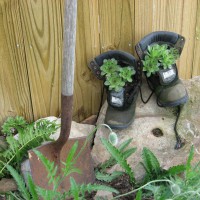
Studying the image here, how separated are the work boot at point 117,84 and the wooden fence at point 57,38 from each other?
0.35 feet

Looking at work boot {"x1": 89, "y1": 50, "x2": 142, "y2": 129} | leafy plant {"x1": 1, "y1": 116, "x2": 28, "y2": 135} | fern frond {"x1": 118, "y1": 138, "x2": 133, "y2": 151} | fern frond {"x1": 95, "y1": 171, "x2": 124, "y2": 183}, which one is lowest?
fern frond {"x1": 95, "y1": 171, "x2": 124, "y2": 183}

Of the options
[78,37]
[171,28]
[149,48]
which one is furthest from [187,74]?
[78,37]

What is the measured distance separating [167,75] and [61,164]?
2.92 feet

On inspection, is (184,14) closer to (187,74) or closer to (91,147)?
(187,74)

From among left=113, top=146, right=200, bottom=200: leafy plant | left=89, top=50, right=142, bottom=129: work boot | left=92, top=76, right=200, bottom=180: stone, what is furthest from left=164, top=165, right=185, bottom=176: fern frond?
left=89, top=50, right=142, bottom=129: work boot

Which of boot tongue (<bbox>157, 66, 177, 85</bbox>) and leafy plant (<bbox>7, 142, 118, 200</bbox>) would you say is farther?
boot tongue (<bbox>157, 66, 177, 85</bbox>)

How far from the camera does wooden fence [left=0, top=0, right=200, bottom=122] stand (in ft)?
7.77

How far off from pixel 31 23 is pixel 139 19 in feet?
2.44

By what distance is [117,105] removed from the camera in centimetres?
256

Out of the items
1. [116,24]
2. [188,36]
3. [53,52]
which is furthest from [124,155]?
[188,36]

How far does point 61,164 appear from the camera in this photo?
229 cm

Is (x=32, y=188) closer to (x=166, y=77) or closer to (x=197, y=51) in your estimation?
(x=166, y=77)

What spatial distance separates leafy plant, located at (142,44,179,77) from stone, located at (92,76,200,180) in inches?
9.9

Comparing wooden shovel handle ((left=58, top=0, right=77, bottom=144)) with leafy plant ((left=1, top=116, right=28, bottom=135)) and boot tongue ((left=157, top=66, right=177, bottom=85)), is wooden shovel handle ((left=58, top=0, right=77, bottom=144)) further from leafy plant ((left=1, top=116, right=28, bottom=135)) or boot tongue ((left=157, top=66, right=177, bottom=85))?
boot tongue ((left=157, top=66, right=177, bottom=85))
